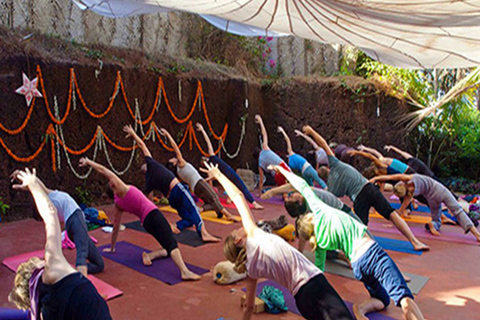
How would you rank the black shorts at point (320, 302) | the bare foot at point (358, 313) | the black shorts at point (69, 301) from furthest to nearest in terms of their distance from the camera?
the bare foot at point (358, 313)
the black shorts at point (320, 302)
the black shorts at point (69, 301)

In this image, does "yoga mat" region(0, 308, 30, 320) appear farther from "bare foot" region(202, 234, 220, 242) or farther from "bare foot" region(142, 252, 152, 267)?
"bare foot" region(202, 234, 220, 242)

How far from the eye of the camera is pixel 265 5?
3840 mm

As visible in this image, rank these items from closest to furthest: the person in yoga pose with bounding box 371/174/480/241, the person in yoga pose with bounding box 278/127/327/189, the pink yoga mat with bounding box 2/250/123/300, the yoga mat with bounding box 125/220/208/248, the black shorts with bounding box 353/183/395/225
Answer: the pink yoga mat with bounding box 2/250/123/300, the black shorts with bounding box 353/183/395/225, the yoga mat with bounding box 125/220/208/248, the person in yoga pose with bounding box 371/174/480/241, the person in yoga pose with bounding box 278/127/327/189

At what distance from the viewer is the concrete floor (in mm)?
3225

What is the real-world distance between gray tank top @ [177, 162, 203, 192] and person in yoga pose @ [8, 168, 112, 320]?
12.3 ft

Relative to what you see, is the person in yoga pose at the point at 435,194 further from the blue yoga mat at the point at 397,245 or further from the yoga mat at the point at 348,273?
the yoga mat at the point at 348,273

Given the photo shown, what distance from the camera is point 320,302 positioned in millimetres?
2303

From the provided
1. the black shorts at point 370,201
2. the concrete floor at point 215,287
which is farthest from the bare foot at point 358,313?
the black shorts at point 370,201

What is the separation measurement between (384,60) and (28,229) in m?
5.38

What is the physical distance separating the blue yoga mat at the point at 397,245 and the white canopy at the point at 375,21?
2.31 m

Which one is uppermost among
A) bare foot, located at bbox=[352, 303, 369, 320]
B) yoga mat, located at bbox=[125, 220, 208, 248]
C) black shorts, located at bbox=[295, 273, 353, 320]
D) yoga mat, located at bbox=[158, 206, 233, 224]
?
black shorts, located at bbox=[295, 273, 353, 320]

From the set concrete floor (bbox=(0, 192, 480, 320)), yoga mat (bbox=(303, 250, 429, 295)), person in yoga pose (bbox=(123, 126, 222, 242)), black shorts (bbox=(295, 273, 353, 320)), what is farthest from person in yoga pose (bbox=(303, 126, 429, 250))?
black shorts (bbox=(295, 273, 353, 320))

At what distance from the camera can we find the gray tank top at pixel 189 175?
19.4ft

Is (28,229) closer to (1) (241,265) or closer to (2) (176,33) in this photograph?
(1) (241,265)
